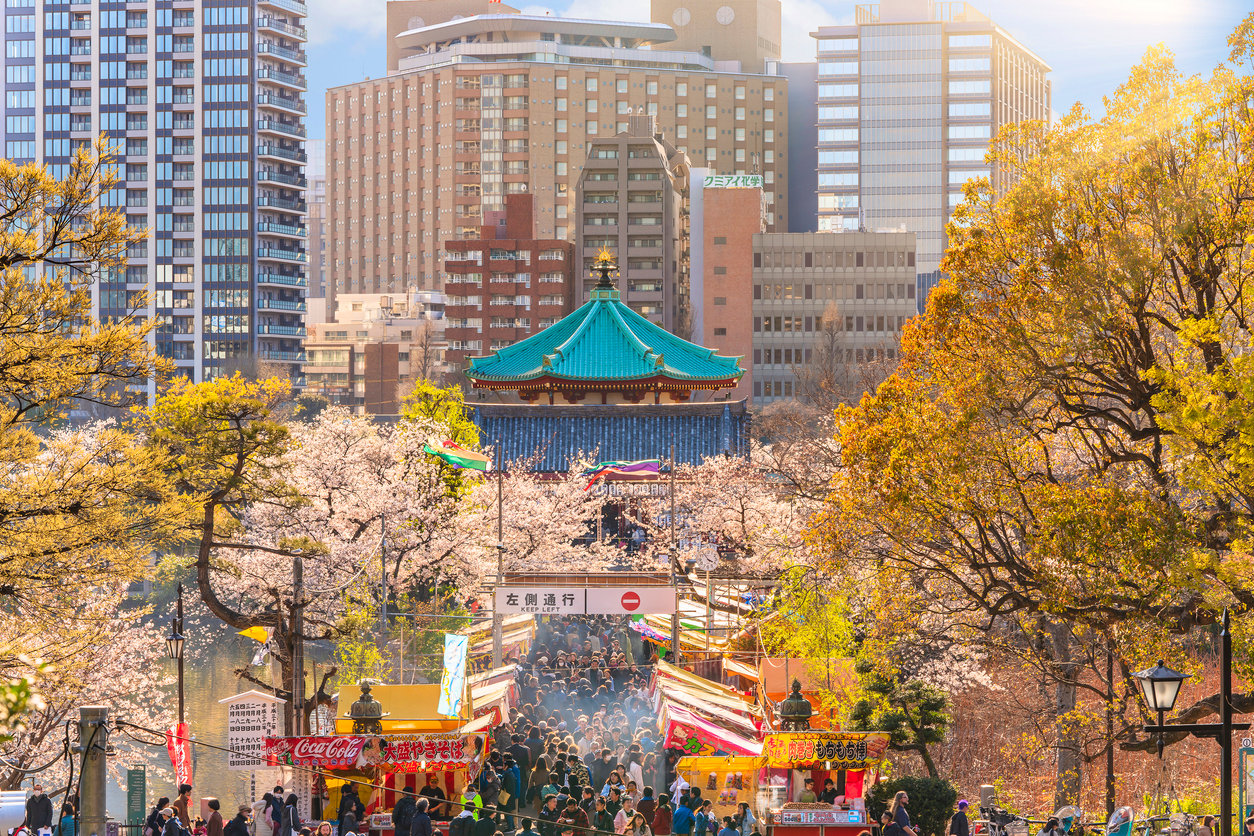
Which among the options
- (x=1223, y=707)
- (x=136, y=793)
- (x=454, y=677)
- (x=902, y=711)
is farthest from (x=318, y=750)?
(x=1223, y=707)

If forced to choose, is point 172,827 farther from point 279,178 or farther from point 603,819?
point 279,178

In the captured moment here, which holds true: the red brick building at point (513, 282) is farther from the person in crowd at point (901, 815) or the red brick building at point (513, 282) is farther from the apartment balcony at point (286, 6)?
the person in crowd at point (901, 815)

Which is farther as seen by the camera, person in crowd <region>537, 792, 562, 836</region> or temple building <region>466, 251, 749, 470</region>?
temple building <region>466, 251, 749, 470</region>

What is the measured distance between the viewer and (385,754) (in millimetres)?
21953

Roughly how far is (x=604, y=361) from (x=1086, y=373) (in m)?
38.8

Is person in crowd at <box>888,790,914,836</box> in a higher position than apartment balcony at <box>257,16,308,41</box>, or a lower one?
lower

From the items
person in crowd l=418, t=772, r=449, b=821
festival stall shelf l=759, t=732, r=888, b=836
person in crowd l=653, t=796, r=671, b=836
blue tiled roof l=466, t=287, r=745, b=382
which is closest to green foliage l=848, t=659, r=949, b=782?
festival stall shelf l=759, t=732, r=888, b=836

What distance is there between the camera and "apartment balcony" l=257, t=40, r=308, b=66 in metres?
112

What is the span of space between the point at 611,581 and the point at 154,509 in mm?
11569

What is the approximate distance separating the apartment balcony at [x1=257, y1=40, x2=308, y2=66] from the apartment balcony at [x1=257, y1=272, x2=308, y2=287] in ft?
60.5

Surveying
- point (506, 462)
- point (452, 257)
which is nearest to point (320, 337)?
point (452, 257)

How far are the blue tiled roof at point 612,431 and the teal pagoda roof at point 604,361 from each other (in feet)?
5.61

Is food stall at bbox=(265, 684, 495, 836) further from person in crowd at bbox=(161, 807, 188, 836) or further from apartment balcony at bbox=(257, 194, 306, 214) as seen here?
apartment balcony at bbox=(257, 194, 306, 214)

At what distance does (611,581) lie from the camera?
97.5 ft
